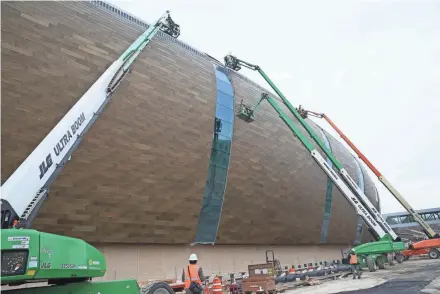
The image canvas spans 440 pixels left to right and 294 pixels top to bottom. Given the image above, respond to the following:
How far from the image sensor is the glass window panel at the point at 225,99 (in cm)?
2281

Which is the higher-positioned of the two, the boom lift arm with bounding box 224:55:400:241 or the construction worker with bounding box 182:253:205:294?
the boom lift arm with bounding box 224:55:400:241

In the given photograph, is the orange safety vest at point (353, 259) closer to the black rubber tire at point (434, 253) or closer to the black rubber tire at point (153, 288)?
the black rubber tire at point (153, 288)

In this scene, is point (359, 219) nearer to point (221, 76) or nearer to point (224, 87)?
point (224, 87)

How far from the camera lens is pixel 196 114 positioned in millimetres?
20609

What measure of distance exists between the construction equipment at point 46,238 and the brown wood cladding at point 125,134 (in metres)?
7.65

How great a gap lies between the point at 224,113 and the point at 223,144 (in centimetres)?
215

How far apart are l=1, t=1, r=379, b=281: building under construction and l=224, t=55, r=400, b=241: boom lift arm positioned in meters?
1.23

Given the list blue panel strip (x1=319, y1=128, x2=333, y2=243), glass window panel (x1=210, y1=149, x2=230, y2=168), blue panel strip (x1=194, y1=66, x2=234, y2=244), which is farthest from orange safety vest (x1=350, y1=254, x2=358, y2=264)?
blue panel strip (x1=319, y1=128, x2=333, y2=243)

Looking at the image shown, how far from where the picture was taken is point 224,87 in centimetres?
2386

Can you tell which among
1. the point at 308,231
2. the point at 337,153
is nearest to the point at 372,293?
the point at 308,231

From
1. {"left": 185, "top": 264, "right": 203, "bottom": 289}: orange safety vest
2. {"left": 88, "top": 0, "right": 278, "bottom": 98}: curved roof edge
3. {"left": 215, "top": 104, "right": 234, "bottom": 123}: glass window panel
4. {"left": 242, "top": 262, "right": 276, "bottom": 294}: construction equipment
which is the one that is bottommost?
{"left": 242, "top": 262, "right": 276, "bottom": 294}: construction equipment

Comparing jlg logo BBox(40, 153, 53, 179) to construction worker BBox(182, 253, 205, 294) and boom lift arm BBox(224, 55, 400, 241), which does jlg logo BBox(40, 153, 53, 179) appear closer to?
construction worker BBox(182, 253, 205, 294)

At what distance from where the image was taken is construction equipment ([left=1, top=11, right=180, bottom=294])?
5.27 metres

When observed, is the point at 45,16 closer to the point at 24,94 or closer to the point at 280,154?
the point at 24,94
